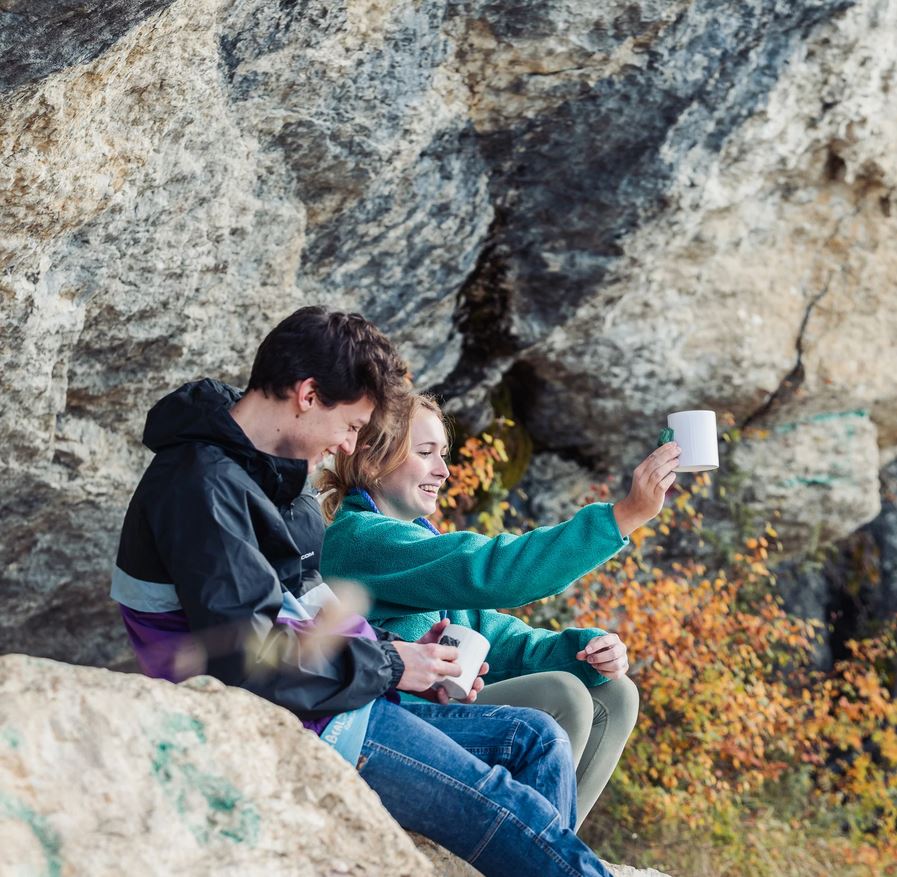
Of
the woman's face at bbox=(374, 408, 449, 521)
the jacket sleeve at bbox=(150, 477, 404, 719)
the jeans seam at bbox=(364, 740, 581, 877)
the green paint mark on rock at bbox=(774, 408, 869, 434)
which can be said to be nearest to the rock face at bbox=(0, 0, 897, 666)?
the green paint mark on rock at bbox=(774, 408, 869, 434)

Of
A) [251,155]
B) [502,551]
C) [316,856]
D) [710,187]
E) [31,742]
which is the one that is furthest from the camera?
[710,187]

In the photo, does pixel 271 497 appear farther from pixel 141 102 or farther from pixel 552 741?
pixel 141 102

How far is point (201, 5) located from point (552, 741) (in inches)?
93.8

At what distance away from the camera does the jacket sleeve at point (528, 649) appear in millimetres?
3391

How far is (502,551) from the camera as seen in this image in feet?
10.0

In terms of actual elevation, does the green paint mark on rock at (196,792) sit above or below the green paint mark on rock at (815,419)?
above

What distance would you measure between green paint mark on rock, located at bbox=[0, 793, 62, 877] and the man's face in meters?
1.12

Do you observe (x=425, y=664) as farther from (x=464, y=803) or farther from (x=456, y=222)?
(x=456, y=222)

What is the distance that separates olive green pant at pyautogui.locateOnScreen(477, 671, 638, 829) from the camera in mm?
3182

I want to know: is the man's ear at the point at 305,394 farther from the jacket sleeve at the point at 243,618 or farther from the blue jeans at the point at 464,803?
the blue jeans at the point at 464,803

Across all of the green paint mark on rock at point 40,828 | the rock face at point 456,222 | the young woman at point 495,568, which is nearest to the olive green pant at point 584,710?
the young woman at point 495,568

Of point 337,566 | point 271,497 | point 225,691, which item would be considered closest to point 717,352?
point 337,566

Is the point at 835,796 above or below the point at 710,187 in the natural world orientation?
below

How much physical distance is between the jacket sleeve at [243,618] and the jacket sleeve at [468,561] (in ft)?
1.65
